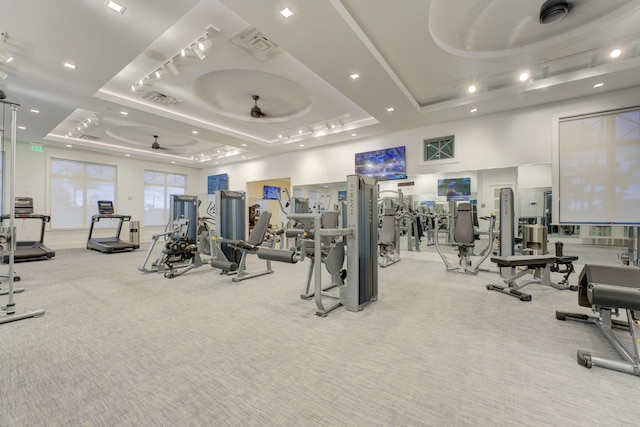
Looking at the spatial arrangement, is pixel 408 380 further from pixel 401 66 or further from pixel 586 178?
pixel 586 178

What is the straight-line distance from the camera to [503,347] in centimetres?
231

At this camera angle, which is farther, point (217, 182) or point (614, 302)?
point (217, 182)

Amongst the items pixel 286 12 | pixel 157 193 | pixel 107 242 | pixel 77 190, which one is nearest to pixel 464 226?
pixel 286 12

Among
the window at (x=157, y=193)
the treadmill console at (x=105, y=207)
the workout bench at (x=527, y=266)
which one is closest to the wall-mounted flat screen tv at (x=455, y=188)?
the workout bench at (x=527, y=266)

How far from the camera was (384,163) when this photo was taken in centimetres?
753

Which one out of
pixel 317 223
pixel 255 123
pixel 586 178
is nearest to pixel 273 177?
pixel 255 123

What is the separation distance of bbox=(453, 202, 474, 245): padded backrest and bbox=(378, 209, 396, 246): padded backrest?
1267 mm

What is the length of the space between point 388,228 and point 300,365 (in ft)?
14.4

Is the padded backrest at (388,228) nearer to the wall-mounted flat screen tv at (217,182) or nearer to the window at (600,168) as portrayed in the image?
the window at (600,168)

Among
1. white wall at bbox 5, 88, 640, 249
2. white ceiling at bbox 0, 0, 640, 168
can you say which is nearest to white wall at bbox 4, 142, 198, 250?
white wall at bbox 5, 88, 640, 249

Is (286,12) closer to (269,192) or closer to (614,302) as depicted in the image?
(614,302)

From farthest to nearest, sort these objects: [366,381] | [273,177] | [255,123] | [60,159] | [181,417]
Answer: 1. [273,177]
2. [60,159]
3. [255,123]
4. [366,381]
5. [181,417]

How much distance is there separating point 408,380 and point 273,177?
29.3 feet

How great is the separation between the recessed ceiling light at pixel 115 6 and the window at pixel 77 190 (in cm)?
913
